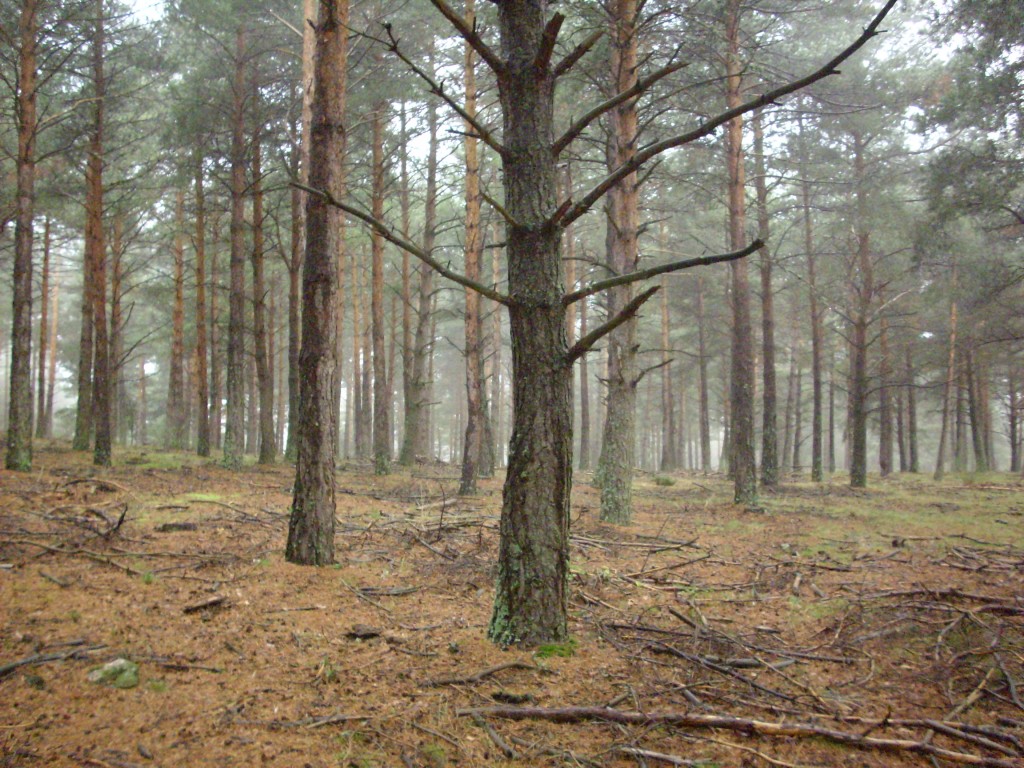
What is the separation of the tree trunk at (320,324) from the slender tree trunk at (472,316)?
21.9 ft

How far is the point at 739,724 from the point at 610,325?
206 cm

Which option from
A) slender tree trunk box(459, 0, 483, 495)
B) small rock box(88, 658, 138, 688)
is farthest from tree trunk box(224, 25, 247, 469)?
small rock box(88, 658, 138, 688)

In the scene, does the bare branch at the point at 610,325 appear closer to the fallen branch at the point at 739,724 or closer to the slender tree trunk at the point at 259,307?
the fallen branch at the point at 739,724

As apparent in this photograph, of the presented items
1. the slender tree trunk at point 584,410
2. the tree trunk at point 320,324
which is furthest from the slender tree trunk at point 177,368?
the tree trunk at point 320,324

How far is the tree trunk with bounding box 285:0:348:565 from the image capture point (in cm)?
605

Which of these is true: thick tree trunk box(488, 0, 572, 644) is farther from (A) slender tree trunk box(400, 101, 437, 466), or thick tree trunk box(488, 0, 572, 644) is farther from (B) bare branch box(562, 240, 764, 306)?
(A) slender tree trunk box(400, 101, 437, 466)

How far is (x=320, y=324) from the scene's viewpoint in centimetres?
616

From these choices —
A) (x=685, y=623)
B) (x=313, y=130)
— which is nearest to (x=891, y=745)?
(x=685, y=623)

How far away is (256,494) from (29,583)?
630 cm

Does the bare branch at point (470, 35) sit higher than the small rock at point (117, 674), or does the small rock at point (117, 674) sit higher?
the bare branch at point (470, 35)

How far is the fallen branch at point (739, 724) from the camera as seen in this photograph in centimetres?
282

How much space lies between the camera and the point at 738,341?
14.0 meters

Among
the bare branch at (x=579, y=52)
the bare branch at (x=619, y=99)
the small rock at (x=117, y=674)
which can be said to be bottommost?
the small rock at (x=117, y=674)

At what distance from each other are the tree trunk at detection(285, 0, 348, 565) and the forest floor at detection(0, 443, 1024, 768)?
1.37ft
